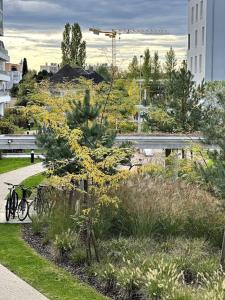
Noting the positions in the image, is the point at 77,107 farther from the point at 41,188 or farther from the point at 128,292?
the point at 128,292

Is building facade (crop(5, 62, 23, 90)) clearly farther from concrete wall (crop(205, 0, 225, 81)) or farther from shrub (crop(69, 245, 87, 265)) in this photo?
shrub (crop(69, 245, 87, 265))

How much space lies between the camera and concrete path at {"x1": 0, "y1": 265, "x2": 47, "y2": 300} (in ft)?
35.2

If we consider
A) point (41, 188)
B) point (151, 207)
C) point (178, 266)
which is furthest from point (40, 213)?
point (178, 266)

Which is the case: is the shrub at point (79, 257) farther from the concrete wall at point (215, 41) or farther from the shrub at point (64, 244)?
the concrete wall at point (215, 41)

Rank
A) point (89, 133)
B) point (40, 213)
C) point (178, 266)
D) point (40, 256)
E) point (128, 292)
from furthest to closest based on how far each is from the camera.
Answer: point (40, 213), point (89, 133), point (40, 256), point (178, 266), point (128, 292)

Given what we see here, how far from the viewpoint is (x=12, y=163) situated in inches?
1308

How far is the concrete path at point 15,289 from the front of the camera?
10.7m

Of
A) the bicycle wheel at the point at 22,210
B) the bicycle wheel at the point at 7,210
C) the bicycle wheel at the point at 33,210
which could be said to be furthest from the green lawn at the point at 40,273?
the bicycle wheel at the point at 22,210

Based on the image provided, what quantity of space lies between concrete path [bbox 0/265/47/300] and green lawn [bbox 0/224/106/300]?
0.15m

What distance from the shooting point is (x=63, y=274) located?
12273mm

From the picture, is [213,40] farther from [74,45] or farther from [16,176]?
[74,45]

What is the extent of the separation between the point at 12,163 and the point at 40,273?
21397mm

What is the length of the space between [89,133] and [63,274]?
14.7ft

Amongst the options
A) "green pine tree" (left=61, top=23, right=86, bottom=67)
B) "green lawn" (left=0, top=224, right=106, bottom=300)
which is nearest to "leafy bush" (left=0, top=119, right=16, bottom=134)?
"green lawn" (left=0, top=224, right=106, bottom=300)
